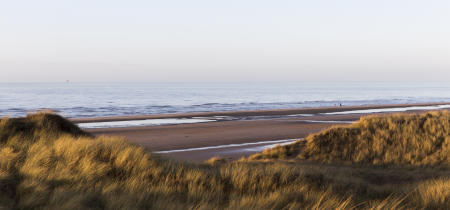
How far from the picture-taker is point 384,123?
45.9 ft

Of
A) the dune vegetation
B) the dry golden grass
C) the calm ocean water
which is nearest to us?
the dune vegetation

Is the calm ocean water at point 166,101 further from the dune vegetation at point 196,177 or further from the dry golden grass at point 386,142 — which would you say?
the dry golden grass at point 386,142

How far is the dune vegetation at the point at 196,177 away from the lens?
5.41m

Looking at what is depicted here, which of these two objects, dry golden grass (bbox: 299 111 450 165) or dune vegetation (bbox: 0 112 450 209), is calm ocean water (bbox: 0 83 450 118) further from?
dry golden grass (bbox: 299 111 450 165)

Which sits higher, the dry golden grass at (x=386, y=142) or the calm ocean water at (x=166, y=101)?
the calm ocean water at (x=166, y=101)

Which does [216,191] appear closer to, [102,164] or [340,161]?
[102,164]

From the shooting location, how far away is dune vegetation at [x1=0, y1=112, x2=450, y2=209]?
5.41m

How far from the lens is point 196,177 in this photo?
6.96m

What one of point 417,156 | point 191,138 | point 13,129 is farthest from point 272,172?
point 191,138

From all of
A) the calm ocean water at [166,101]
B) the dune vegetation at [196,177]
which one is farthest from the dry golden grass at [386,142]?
the calm ocean water at [166,101]

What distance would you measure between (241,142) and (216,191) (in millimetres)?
11813

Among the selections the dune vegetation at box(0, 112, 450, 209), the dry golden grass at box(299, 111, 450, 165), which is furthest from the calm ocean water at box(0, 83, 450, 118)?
the dry golden grass at box(299, 111, 450, 165)

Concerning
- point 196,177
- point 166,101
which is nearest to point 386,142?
point 196,177

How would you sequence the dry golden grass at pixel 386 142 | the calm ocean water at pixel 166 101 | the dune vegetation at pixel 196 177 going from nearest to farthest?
the dune vegetation at pixel 196 177, the dry golden grass at pixel 386 142, the calm ocean water at pixel 166 101
